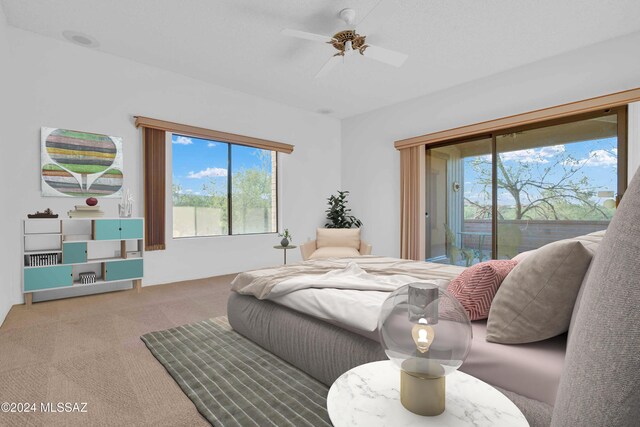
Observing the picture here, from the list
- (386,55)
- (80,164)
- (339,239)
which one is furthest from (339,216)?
(80,164)

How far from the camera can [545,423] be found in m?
0.91

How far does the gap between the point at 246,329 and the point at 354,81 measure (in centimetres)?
347

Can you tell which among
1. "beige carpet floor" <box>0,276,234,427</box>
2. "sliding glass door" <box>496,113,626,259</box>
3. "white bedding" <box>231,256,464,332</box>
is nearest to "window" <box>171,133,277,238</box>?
"beige carpet floor" <box>0,276,234,427</box>

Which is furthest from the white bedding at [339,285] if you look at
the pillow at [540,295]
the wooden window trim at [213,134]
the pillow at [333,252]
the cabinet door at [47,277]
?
the wooden window trim at [213,134]

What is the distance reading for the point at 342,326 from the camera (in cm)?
156

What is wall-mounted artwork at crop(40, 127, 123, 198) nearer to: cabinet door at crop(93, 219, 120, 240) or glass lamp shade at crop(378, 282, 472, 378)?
cabinet door at crop(93, 219, 120, 240)

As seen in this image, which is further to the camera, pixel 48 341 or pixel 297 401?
pixel 48 341

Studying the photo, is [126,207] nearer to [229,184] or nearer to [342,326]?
[229,184]

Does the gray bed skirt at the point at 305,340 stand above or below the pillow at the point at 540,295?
below

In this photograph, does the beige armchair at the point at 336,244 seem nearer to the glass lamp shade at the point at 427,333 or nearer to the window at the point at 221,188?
the window at the point at 221,188

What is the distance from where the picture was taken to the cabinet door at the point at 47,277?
9.58ft

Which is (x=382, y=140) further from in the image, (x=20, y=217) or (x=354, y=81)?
(x=20, y=217)

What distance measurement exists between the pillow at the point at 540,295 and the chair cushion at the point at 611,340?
488 mm

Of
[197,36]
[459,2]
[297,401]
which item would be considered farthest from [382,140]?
[297,401]
